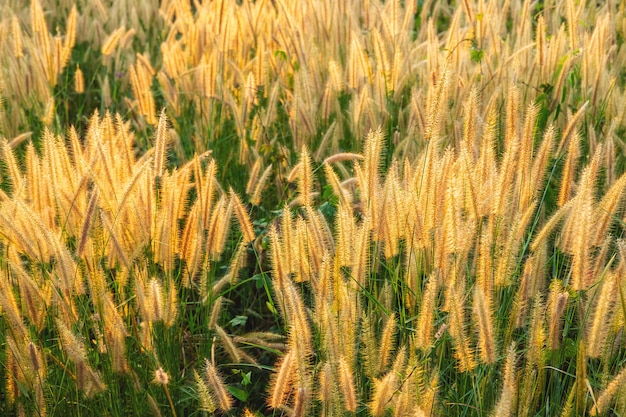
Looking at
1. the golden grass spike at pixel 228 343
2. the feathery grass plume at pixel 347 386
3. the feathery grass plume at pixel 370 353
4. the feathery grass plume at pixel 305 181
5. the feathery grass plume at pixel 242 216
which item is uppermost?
the feathery grass plume at pixel 305 181

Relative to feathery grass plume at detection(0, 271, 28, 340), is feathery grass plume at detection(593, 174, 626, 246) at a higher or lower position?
higher

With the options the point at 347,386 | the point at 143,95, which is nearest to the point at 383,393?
the point at 347,386

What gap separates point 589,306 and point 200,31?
3.04 metres

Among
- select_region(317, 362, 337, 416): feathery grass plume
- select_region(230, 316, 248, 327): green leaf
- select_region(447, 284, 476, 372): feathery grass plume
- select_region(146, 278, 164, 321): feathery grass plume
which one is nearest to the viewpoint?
select_region(317, 362, 337, 416): feathery grass plume

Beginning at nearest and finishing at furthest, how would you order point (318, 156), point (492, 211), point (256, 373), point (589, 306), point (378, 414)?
point (378, 414) → point (589, 306) → point (492, 211) → point (256, 373) → point (318, 156)

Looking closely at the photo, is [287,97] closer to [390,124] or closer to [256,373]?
[390,124]

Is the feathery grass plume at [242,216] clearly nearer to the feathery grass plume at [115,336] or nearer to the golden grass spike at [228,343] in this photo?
the golden grass spike at [228,343]

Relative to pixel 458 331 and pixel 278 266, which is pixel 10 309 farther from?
pixel 458 331

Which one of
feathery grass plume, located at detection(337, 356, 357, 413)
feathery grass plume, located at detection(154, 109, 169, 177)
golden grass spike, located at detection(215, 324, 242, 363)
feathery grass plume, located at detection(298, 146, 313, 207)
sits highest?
feathery grass plume, located at detection(154, 109, 169, 177)

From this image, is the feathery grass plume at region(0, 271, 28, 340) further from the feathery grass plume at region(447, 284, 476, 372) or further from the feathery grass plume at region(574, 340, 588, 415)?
the feathery grass plume at region(574, 340, 588, 415)

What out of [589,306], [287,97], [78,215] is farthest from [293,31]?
[589,306]

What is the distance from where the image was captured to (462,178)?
2.51 m

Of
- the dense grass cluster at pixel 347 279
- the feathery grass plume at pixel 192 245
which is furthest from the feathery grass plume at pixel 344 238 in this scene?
the feathery grass plume at pixel 192 245

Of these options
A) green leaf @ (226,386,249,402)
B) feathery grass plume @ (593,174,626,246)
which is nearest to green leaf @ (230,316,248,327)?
green leaf @ (226,386,249,402)
